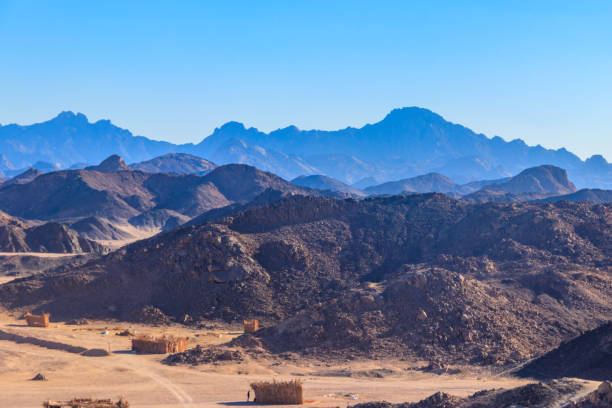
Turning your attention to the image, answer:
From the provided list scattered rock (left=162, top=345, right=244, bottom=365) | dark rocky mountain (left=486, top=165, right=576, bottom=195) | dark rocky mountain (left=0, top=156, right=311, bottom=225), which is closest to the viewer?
scattered rock (left=162, top=345, right=244, bottom=365)

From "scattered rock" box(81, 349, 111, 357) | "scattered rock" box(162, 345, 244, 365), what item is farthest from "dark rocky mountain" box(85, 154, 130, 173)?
"scattered rock" box(162, 345, 244, 365)

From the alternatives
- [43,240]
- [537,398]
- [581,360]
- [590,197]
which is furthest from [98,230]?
[537,398]

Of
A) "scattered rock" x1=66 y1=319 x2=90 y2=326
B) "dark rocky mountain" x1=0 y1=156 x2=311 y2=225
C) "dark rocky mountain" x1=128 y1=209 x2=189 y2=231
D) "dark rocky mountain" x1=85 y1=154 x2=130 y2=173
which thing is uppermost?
"dark rocky mountain" x1=85 y1=154 x2=130 y2=173

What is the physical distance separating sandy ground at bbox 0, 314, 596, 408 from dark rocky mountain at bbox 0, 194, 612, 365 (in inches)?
108

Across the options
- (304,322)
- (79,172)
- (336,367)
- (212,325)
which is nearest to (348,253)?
(212,325)

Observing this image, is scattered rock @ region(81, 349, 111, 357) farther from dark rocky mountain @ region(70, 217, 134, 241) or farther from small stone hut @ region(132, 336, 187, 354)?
dark rocky mountain @ region(70, 217, 134, 241)

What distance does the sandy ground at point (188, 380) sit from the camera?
25.9 meters

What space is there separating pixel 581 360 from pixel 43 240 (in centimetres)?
6834

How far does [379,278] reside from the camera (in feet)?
161

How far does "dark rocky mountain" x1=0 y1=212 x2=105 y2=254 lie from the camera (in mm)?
80562

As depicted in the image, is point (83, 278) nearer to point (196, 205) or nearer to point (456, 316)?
point (456, 316)

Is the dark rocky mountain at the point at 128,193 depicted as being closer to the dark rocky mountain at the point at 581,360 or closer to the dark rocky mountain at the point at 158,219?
the dark rocky mountain at the point at 158,219

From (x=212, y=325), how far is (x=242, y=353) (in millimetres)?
9612

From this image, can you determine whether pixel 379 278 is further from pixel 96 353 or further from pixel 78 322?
pixel 96 353
